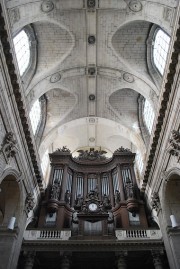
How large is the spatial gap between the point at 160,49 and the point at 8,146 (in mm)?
9791

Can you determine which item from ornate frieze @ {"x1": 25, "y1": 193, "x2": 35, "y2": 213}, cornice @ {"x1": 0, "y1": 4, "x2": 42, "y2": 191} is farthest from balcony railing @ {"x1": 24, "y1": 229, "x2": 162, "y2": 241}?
cornice @ {"x1": 0, "y1": 4, "x2": 42, "y2": 191}

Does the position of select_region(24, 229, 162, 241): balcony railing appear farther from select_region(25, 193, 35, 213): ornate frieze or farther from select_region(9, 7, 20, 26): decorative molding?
select_region(9, 7, 20, 26): decorative molding

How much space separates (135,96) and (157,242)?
1003cm

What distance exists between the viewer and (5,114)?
33.9 ft

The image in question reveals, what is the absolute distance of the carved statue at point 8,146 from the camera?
34.0ft

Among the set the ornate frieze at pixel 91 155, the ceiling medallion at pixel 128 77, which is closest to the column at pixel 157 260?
the ornate frieze at pixel 91 155

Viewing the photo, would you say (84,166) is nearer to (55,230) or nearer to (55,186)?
(55,186)

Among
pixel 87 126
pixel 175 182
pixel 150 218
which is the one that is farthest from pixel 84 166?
pixel 175 182

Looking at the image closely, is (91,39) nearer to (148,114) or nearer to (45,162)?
(148,114)

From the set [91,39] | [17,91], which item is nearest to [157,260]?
[17,91]

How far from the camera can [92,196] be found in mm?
15594

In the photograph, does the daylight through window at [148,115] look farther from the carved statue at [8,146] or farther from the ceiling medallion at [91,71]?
the carved statue at [8,146]

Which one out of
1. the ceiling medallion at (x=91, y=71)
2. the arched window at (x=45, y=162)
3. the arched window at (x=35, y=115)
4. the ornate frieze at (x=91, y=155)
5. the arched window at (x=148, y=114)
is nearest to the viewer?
the ceiling medallion at (x=91, y=71)

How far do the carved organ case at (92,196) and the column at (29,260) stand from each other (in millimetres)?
2232
